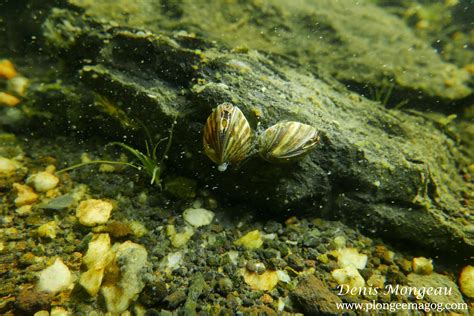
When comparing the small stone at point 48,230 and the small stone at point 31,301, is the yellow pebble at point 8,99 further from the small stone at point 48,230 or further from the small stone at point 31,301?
the small stone at point 31,301

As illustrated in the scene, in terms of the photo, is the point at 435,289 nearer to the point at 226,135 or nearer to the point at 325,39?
the point at 226,135

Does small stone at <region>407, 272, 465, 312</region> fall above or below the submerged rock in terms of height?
above

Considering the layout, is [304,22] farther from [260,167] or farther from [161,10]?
[260,167]

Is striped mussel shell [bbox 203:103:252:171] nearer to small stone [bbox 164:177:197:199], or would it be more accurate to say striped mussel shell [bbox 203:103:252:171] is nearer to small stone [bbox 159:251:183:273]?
small stone [bbox 164:177:197:199]

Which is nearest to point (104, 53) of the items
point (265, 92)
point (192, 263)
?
point (265, 92)

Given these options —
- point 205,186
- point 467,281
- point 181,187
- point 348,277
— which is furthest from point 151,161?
point 467,281

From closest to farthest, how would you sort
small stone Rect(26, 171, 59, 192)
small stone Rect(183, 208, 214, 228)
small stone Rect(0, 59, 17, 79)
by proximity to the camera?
small stone Rect(183, 208, 214, 228) → small stone Rect(26, 171, 59, 192) → small stone Rect(0, 59, 17, 79)

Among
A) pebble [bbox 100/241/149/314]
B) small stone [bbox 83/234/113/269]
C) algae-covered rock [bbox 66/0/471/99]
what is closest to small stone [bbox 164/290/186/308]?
pebble [bbox 100/241/149/314]
